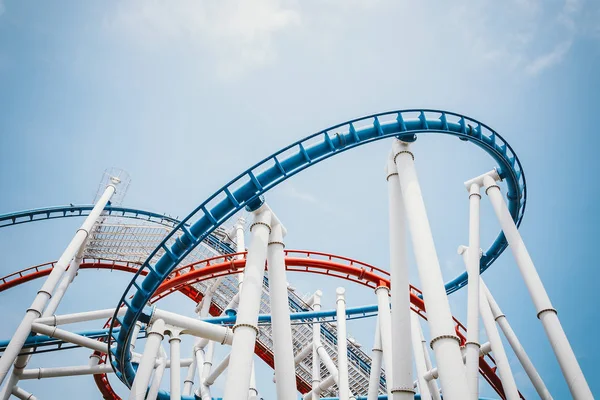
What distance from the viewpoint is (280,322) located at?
24.0 ft

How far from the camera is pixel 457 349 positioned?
18.6 ft

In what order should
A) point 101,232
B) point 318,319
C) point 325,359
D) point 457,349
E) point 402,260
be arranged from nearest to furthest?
point 457,349, point 402,260, point 325,359, point 318,319, point 101,232

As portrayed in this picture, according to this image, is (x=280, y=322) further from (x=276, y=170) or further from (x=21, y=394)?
(x=21, y=394)

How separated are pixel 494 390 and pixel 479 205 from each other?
5.99m

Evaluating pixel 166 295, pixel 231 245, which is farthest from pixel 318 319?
pixel 231 245

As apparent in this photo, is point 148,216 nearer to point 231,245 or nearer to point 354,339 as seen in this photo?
point 231,245

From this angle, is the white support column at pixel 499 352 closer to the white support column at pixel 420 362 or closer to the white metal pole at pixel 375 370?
the white support column at pixel 420 362

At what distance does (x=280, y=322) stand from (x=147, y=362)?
101 inches

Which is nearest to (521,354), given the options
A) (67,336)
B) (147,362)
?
(147,362)

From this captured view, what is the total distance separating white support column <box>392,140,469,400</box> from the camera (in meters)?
5.45

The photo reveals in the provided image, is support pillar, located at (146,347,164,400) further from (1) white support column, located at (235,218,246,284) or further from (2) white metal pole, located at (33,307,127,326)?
(1) white support column, located at (235,218,246,284)

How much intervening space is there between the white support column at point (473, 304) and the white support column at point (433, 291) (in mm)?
1491

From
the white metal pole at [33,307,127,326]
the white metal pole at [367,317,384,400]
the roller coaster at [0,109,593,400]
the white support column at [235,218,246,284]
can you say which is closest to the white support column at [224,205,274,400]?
the roller coaster at [0,109,593,400]

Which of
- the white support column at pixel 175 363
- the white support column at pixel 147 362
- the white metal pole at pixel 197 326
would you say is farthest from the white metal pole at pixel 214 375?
the white support column at pixel 147 362
